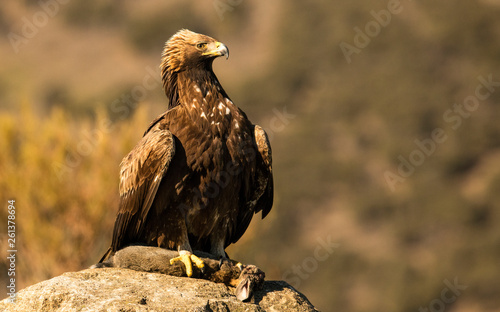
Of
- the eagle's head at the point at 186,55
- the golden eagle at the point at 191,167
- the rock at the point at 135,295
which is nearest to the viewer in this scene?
the rock at the point at 135,295

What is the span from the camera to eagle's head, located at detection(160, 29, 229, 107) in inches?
243

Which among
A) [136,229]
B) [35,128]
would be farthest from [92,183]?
[136,229]

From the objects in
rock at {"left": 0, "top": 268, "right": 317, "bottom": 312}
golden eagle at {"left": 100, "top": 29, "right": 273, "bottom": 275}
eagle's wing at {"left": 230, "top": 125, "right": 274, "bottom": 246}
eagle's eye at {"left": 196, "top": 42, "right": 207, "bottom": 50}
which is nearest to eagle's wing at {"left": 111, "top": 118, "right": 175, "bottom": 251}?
golden eagle at {"left": 100, "top": 29, "right": 273, "bottom": 275}

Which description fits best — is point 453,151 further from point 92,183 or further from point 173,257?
point 173,257

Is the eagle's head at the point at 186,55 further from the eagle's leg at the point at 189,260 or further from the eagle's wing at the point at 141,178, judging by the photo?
the eagle's leg at the point at 189,260

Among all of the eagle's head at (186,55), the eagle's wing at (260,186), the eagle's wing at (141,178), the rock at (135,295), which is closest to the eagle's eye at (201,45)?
the eagle's head at (186,55)

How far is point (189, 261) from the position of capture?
5723 millimetres

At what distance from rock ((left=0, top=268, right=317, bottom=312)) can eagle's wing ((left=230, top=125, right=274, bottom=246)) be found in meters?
0.96

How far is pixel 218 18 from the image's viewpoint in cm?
3009

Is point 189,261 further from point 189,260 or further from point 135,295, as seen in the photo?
point 135,295

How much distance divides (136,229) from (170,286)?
2.54 feet

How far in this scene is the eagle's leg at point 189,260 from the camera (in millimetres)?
5676

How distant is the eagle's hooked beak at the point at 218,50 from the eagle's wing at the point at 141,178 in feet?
2.51

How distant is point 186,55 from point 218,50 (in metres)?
0.34
